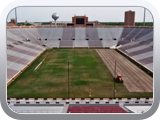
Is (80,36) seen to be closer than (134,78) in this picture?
No

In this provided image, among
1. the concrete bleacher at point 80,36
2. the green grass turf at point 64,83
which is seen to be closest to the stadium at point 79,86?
the green grass turf at point 64,83

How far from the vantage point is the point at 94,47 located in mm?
43250

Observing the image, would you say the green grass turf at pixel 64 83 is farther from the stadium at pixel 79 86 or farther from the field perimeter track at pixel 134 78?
the field perimeter track at pixel 134 78

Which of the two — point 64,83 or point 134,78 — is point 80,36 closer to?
point 134,78

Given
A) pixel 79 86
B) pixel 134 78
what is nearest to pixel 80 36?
pixel 134 78

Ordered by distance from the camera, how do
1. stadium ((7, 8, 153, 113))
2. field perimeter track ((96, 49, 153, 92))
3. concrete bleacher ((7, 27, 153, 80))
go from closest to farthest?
stadium ((7, 8, 153, 113)), field perimeter track ((96, 49, 153, 92)), concrete bleacher ((7, 27, 153, 80))

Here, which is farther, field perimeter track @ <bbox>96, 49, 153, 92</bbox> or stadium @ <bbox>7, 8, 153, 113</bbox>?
field perimeter track @ <bbox>96, 49, 153, 92</bbox>

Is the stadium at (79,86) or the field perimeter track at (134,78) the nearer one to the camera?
the stadium at (79,86)

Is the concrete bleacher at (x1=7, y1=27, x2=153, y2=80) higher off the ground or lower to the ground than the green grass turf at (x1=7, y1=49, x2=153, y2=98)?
higher

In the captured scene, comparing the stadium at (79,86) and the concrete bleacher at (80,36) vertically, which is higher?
the concrete bleacher at (80,36)

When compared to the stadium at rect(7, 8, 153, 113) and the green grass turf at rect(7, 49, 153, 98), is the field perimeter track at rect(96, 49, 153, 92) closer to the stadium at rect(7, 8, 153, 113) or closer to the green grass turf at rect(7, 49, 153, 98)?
the stadium at rect(7, 8, 153, 113)

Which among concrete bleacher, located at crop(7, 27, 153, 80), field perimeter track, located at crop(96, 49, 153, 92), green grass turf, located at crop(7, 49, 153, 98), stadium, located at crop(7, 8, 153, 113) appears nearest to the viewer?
stadium, located at crop(7, 8, 153, 113)

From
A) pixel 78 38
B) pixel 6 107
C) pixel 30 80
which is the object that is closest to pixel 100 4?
pixel 6 107

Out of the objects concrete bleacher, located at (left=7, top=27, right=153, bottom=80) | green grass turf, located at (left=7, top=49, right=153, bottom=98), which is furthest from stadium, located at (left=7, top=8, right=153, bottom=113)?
concrete bleacher, located at (left=7, top=27, right=153, bottom=80)
